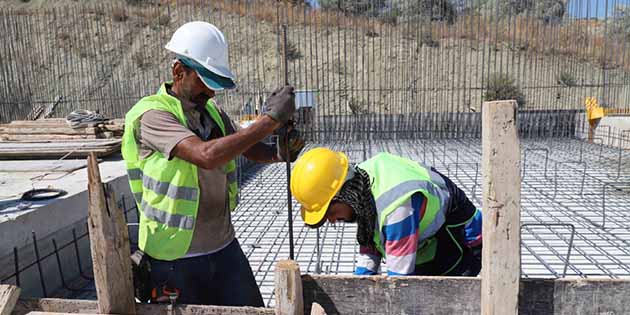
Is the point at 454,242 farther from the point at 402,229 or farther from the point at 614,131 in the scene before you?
the point at 614,131

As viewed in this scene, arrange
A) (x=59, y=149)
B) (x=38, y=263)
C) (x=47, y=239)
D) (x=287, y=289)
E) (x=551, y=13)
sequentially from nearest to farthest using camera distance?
1. (x=287, y=289)
2. (x=38, y=263)
3. (x=47, y=239)
4. (x=59, y=149)
5. (x=551, y=13)

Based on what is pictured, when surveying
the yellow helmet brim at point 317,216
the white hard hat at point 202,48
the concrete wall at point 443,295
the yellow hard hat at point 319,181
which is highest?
the white hard hat at point 202,48

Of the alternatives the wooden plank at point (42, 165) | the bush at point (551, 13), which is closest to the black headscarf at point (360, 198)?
the wooden plank at point (42, 165)

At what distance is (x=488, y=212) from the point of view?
1.38 metres

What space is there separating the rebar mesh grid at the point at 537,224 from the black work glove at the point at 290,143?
120 cm

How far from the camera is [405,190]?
1784mm

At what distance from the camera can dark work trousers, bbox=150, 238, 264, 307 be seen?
1.90 m

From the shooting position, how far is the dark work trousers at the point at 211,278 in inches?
74.7

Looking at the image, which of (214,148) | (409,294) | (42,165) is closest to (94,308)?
(214,148)

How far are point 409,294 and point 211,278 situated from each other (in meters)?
0.89

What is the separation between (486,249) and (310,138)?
836 centimetres

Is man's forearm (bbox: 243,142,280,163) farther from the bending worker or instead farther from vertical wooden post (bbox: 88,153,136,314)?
vertical wooden post (bbox: 88,153,136,314)

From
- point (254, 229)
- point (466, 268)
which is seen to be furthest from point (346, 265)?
point (466, 268)

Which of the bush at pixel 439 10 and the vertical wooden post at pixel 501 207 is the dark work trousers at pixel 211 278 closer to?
the vertical wooden post at pixel 501 207
